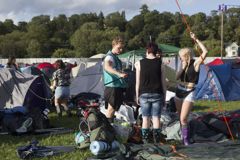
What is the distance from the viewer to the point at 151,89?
6582 mm

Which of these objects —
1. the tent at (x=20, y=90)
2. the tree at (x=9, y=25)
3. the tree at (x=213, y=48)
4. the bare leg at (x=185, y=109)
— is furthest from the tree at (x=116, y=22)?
the bare leg at (x=185, y=109)

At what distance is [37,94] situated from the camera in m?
10.5

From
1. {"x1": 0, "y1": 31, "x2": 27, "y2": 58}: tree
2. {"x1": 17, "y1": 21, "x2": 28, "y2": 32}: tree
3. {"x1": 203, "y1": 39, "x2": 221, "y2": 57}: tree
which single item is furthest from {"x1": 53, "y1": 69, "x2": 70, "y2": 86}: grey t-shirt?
{"x1": 17, "y1": 21, "x2": 28, "y2": 32}: tree

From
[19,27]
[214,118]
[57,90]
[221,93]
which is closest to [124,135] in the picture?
[214,118]

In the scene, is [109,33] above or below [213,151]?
above

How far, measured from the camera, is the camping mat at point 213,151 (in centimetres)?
507

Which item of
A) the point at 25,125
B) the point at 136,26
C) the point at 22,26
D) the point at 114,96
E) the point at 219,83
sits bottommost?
the point at 25,125

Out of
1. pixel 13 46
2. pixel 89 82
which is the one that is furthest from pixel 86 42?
pixel 89 82

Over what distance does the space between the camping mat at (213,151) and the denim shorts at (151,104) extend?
1.00 meters

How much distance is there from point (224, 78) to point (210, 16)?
69.8 m

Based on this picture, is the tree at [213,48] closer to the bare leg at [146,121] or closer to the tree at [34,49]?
the tree at [34,49]

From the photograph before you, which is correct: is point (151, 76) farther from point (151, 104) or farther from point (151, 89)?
point (151, 104)

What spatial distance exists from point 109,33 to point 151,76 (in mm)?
78276

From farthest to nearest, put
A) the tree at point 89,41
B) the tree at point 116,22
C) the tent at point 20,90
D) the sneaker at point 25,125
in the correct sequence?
1. the tree at point 116,22
2. the tree at point 89,41
3. the tent at point 20,90
4. the sneaker at point 25,125
